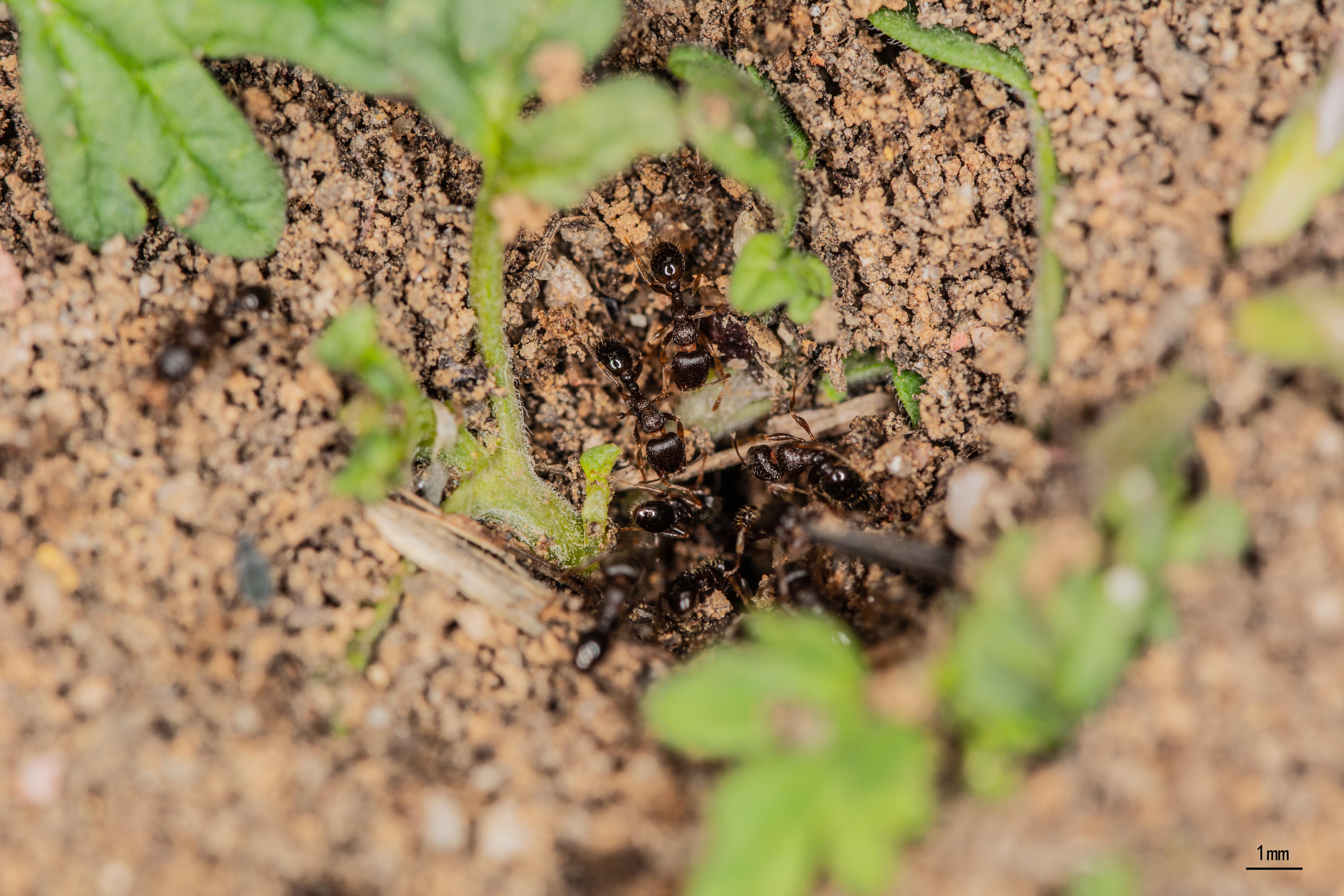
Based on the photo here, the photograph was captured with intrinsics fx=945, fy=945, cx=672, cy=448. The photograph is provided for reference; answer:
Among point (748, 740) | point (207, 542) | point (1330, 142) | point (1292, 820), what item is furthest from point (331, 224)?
point (1292, 820)

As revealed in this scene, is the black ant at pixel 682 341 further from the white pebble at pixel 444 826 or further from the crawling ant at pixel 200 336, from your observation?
the white pebble at pixel 444 826

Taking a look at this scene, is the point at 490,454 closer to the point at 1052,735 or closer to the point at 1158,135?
the point at 1052,735

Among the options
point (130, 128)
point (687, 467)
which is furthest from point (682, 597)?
point (130, 128)

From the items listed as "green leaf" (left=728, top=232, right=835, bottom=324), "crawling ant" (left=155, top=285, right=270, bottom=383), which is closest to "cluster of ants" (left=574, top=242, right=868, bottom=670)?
"green leaf" (left=728, top=232, right=835, bottom=324)

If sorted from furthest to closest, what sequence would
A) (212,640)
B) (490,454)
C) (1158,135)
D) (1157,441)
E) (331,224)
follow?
(490,454), (331,224), (1158,135), (212,640), (1157,441)

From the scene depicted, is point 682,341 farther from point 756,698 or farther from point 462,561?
point 756,698

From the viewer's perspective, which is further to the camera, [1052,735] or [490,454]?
[490,454]

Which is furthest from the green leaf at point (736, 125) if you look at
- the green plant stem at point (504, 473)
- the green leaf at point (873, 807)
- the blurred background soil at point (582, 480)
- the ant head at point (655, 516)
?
the green leaf at point (873, 807)
